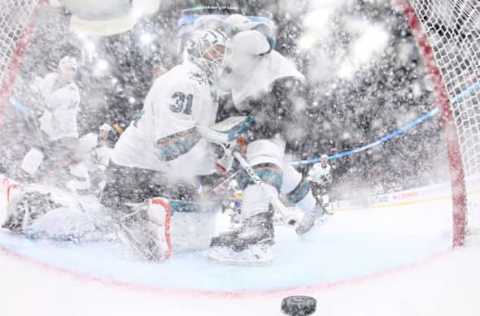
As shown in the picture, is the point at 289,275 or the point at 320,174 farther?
the point at 320,174

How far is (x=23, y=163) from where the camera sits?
1326 mm

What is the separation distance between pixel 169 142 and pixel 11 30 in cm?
55

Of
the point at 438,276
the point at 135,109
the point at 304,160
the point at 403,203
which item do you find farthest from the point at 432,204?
the point at 135,109

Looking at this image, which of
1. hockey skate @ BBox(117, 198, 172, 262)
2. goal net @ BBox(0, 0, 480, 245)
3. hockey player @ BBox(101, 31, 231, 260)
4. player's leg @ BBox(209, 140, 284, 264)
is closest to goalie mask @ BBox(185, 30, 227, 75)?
hockey player @ BBox(101, 31, 231, 260)

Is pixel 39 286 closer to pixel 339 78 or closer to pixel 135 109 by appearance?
pixel 135 109

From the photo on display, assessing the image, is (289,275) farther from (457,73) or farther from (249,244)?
(457,73)

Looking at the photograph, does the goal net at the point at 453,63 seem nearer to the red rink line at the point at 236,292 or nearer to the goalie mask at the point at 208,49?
the red rink line at the point at 236,292

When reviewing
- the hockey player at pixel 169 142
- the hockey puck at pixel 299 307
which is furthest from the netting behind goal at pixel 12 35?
the hockey puck at pixel 299 307

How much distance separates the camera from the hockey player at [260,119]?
117cm

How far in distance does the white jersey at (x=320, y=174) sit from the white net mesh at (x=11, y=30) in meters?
0.80

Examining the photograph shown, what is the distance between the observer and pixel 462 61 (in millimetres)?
1299

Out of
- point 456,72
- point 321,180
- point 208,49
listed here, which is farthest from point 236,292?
point 456,72

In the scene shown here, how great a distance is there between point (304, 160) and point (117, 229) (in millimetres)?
472

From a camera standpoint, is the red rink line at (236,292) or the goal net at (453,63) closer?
the red rink line at (236,292)
